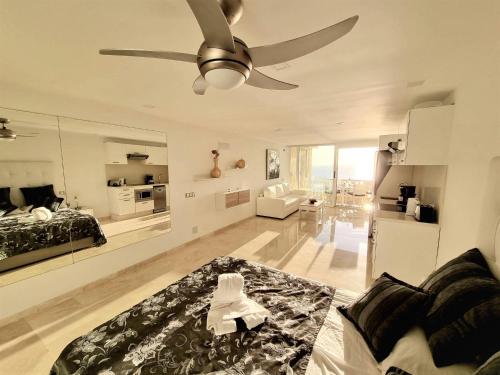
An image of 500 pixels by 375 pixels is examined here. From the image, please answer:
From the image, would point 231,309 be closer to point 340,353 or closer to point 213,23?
point 340,353

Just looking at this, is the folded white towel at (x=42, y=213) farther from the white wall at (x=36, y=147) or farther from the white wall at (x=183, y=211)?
the white wall at (x=183, y=211)

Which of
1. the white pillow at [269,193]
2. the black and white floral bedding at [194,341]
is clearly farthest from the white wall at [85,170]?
the white pillow at [269,193]

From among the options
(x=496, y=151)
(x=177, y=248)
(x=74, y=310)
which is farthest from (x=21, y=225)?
(x=496, y=151)

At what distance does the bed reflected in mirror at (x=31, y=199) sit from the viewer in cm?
200

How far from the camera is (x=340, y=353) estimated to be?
3.64ft

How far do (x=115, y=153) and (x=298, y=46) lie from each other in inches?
110

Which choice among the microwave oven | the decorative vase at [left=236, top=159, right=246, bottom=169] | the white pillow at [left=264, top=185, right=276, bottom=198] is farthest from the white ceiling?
the white pillow at [left=264, top=185, right=276, bottom=198]

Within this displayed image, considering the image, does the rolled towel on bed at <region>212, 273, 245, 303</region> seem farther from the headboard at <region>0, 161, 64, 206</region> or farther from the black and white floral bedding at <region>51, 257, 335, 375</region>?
the headboard at <region>0, 161, 64, 206</region>

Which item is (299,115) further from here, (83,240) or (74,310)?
(74,310)

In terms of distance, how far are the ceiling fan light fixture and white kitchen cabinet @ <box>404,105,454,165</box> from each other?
227 cm

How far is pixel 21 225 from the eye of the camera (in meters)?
2.13

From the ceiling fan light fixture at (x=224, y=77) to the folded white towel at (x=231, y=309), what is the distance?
4.23 feet

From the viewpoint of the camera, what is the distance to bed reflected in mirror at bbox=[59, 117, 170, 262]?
7.97ft

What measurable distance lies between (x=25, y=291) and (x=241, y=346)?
246cm
